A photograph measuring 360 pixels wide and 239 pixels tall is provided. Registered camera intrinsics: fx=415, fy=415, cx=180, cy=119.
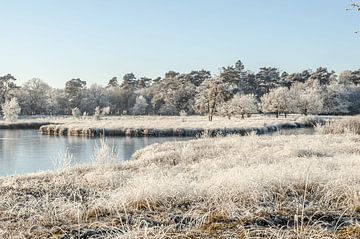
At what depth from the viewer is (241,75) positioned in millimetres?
88688

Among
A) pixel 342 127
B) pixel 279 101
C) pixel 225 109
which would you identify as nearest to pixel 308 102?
pixel 279 101

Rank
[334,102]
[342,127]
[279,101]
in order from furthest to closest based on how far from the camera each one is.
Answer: [334,102] < [279,101] < [342,127]

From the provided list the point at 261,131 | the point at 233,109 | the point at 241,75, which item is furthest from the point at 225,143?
the point at 241,75

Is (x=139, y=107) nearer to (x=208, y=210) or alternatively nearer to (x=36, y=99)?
(x=36, y=99)

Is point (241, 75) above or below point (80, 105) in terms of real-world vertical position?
above

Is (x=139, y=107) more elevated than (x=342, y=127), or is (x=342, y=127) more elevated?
(x=139, y=107)

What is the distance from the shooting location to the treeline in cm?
6844

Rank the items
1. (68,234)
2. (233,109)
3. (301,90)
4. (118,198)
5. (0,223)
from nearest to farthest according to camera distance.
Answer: (68,234) < (0,223) < (118,198) < (233,109) < (301,90)

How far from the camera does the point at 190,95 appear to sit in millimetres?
76750

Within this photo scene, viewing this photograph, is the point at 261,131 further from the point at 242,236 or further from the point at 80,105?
the point at 80,105

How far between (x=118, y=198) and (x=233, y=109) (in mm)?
50754

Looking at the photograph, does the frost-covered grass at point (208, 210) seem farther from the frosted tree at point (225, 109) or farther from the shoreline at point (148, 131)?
the frosted tree at point (225, 109)

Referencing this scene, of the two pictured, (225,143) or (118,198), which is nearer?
(118,198)

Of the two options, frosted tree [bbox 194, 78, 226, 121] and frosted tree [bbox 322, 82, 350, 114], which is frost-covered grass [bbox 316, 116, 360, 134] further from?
frosted tree [bbox 322, 82, 350, 114]
